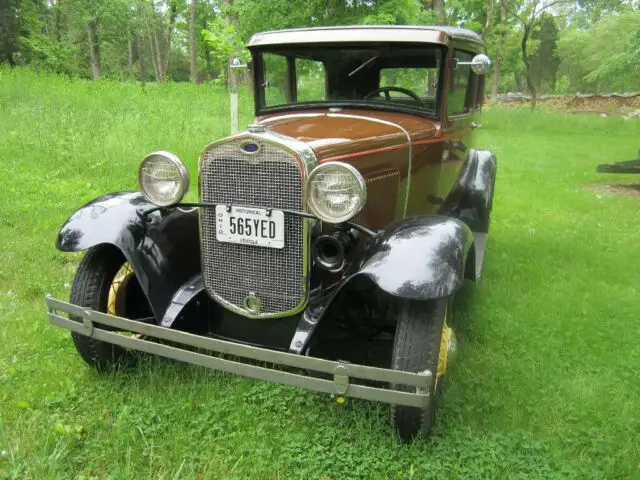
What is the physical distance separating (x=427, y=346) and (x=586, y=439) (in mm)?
967

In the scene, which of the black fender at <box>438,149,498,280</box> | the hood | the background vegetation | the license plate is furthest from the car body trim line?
the background vegetation

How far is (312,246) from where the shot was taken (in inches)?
104

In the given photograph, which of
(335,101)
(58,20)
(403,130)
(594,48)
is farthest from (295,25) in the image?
(594,48)

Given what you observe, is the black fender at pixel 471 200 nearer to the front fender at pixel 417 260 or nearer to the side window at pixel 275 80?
the side window at pixel 275 80

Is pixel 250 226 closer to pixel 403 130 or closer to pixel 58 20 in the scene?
pixel 403 130

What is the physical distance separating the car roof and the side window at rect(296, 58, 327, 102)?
0.72 ft

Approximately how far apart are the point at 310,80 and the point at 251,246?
1764 millimetres

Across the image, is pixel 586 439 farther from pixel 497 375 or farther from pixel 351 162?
pixel 351 162

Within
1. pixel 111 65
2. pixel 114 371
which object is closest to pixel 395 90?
pixel 114 371

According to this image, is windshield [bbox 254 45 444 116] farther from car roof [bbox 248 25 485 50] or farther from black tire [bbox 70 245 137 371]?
black tire [bbox 70 245 137 371]

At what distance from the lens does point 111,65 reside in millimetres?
45031

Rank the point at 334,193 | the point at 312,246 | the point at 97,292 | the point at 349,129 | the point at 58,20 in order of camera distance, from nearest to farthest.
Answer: the point at 334,193, the point at 312,246, the point at 97,292, the point at 349,129, the point at 58,20

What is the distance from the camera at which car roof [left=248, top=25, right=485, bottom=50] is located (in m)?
3.34

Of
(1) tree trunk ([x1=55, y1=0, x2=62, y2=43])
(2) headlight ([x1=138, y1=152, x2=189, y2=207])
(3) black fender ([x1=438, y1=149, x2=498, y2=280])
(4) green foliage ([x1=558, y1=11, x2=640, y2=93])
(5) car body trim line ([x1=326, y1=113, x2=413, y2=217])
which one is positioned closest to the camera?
(2) headlight ([x1=138, y1=152, x2=189, y2=207])
